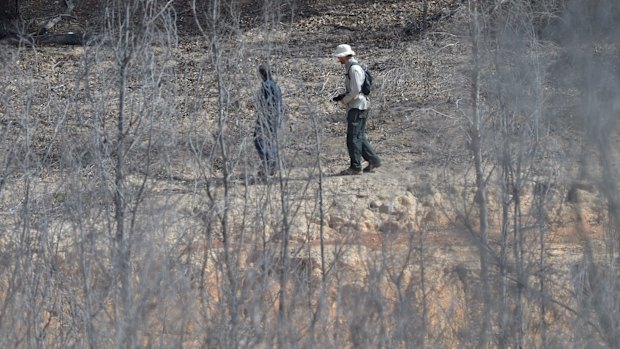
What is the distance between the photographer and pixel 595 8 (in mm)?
Result: 5781

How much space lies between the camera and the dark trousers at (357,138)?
1177 cm

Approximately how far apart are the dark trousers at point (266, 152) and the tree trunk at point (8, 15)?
8.38 m

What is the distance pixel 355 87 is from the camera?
38.0ft

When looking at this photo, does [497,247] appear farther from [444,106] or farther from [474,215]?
[444,106]

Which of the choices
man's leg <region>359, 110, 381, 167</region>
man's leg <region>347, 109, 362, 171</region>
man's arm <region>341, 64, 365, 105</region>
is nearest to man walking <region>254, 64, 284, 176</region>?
man's arm <region>341, 64, 365, 105</region>

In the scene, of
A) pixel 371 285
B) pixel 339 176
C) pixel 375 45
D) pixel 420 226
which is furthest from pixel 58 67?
pixel 371 285

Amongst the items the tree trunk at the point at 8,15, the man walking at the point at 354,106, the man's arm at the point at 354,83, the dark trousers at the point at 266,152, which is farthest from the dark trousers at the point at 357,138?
the tree trunk at the point at 8,15

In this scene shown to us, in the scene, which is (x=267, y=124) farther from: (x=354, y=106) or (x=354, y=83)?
(x=354, y=106)

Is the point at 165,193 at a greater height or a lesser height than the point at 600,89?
lesser

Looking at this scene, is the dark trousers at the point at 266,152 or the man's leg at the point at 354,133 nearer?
the dark trousers at the point at 266,152

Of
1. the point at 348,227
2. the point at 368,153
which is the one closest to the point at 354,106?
the point at 368,153

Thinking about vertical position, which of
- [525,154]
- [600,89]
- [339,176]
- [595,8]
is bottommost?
[339,176]

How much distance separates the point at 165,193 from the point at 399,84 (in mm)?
5612

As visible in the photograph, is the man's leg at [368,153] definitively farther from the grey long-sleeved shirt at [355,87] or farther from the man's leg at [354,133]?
the grey long-sleeved shirt at [355,87]
